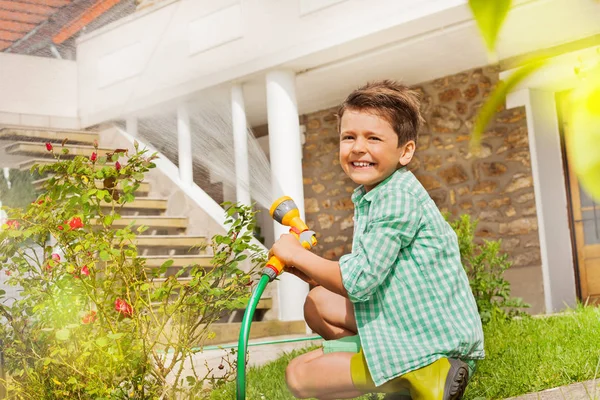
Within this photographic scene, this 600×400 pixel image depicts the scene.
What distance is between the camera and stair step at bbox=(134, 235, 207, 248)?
3.68 metres

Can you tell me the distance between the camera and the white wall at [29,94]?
119 inches

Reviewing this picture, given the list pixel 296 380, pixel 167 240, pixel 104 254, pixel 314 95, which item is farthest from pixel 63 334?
pixel 314 95

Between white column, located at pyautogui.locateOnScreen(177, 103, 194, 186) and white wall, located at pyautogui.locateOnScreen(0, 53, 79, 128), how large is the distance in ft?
2.35

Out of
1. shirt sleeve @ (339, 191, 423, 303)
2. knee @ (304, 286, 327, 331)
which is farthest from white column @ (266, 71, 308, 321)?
shirt sleeve @ (339, 191, 423, 303)

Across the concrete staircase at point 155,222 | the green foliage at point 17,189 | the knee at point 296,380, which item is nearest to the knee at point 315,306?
the knee at point 296,380

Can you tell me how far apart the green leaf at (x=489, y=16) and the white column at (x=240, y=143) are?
3.61 meters

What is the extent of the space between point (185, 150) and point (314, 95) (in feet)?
3.55

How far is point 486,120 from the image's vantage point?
0.91ft

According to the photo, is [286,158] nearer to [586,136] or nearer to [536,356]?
[536,356]

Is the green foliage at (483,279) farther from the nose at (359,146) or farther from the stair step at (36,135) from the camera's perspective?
the nose at (359,146)

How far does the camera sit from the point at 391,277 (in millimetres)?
1387

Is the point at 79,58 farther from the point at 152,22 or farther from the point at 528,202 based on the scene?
the point at 528,202

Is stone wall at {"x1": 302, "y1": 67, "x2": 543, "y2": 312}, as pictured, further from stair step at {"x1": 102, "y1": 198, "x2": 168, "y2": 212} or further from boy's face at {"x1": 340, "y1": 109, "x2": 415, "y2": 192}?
boy's face at {"x1": 340, "y1": 109, "x2": 415, "y2": 192}

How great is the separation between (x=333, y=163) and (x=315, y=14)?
1.65 metres
